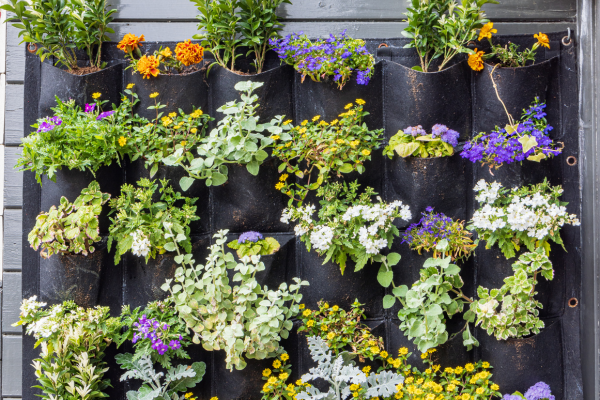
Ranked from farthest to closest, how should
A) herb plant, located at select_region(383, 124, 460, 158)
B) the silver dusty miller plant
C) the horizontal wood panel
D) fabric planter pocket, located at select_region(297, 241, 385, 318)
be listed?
the horizontal wood panel
fabric planter pocket, located at select_region(297, 241, 385, 318)
herb plant, located at select_region(383, 124, 460, 158)
the silver dusty miller plant

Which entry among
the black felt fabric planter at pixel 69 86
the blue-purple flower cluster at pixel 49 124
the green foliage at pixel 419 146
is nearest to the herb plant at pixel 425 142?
the green foliage at pixel 419 146

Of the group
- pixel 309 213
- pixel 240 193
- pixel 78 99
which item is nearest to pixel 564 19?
pixel 309 213

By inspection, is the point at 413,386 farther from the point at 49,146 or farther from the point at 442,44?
the point at 49,146

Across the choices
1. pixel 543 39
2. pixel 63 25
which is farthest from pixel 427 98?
pixel 63 25

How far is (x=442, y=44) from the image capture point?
221cm

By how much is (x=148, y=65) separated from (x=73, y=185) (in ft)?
2.35

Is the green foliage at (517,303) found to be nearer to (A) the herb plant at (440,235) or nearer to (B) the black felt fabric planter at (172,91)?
(A) the herb plant at (440,235)

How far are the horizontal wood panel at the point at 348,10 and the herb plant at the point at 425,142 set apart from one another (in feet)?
2.32

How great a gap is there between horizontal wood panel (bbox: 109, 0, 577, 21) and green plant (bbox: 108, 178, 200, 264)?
955 mm

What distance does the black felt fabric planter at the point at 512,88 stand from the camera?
7.23 feet

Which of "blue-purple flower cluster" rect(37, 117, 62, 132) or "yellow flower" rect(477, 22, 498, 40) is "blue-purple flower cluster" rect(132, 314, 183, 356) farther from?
"yellow flower" rect(477, 22, 498, 40)

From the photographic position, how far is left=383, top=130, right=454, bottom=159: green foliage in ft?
7.02

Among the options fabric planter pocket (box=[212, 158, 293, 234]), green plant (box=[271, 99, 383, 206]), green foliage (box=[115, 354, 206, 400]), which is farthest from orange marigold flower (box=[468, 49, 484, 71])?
green foliage (box=[115, 354, 206, 400])

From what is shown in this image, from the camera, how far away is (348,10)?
2.40 metres
